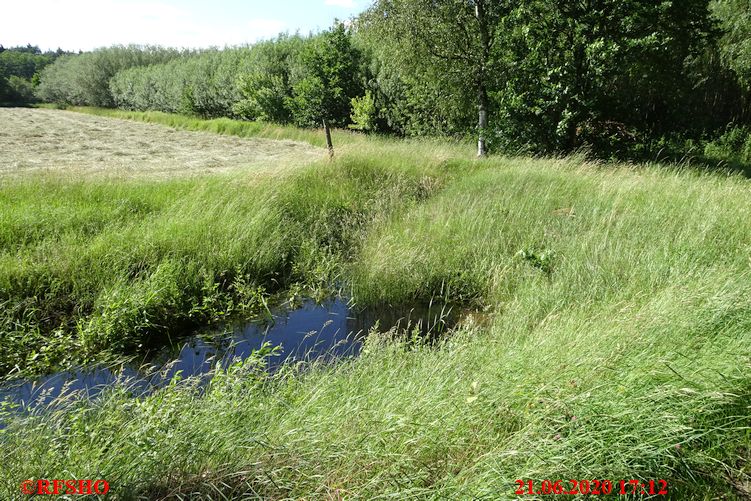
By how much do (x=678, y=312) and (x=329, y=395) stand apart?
252cm

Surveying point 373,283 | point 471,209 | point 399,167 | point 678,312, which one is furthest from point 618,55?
point 678,312

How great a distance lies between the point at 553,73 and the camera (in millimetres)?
11172

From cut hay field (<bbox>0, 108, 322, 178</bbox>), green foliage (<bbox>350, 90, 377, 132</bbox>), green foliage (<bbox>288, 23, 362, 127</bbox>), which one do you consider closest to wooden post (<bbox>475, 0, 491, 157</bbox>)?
cut hay field (<bbox>0, 108, 322, 178</bbox>)

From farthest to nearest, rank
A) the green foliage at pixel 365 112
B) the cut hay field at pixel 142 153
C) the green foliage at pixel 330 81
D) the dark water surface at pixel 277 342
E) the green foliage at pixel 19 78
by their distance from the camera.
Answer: the green foliage at pixel 19 78
the green foliage at pixel 330 81
the green foliage at pixel 365 112
the cut hay field at pixel 142 153
the dark water surface at pixel 277 342

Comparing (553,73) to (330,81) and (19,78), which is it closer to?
(330,81)

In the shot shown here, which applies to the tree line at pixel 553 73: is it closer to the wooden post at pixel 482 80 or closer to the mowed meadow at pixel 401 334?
the wooden post at pixel 482 80

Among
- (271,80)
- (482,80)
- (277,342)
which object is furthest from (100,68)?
(277,342)

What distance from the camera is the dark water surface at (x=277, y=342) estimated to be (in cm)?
421

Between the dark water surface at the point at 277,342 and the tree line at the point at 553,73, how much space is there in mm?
8421

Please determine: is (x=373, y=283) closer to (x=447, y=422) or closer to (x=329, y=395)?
(x=329, y=395)
